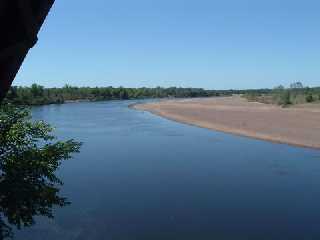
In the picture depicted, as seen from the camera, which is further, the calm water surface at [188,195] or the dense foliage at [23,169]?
the calm water surface at [188,195]

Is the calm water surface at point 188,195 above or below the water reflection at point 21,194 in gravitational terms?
below

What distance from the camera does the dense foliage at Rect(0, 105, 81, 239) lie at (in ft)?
34.3

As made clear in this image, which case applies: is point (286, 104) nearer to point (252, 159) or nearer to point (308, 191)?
point (252, 159)

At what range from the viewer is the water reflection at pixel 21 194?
34.1 ft

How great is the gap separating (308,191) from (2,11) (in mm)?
21283

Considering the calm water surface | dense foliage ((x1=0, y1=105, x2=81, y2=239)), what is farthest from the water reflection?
the calm water surface

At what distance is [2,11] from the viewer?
3.65 m

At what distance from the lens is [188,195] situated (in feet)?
72.1

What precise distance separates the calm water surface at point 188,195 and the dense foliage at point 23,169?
5721 mm

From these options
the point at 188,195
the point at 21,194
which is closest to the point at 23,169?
the point at 21,194

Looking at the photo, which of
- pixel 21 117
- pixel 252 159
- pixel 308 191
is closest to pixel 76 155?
pixel 252 159

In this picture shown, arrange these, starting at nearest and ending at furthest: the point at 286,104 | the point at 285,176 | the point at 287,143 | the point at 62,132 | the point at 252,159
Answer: the point at 285,176 < the point at 252,159 < the point at 287,143 < the point at 62,132 < the point at 286,104

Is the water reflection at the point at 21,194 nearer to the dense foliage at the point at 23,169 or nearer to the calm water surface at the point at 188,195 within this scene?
the dense foliage at the point at 23,169

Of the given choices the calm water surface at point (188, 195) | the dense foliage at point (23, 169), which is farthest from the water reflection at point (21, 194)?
the calm water surface at point (188, 195)
